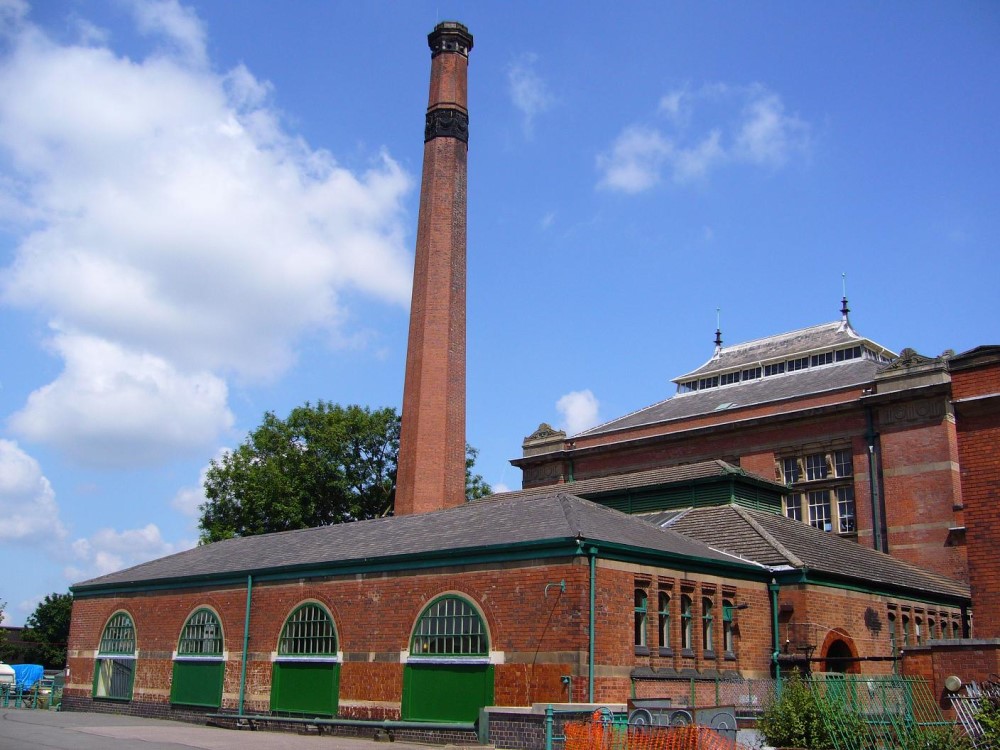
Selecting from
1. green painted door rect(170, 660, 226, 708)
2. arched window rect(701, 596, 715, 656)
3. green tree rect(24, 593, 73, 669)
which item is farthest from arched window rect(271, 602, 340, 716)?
green tree rect(24, 593, 73, 669)

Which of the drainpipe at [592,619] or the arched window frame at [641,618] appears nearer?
the drainpipe at [592,619]

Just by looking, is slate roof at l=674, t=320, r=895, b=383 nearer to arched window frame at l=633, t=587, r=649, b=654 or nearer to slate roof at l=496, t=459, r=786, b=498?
slate roof at l=496, t=459, r=786, b=498

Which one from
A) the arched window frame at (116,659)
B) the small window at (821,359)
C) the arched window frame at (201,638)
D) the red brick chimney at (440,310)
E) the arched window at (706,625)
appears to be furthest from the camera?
the small window at (821,359)

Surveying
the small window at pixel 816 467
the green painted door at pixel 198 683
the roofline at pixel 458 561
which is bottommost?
the green painted door at pixel 198 683

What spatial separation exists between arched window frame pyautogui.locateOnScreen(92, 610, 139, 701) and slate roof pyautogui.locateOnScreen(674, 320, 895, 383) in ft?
96.3

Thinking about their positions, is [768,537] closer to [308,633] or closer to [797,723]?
[797,723]

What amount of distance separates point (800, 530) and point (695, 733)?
15.9m

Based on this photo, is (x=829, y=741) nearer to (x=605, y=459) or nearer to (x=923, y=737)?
(x=923, y=737)

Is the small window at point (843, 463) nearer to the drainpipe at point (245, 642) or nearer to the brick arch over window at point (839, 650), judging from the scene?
the brick arch over window at point (839, 650)

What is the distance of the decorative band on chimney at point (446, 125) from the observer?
43375 millimetres

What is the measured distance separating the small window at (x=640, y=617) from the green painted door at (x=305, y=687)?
7.69 meters

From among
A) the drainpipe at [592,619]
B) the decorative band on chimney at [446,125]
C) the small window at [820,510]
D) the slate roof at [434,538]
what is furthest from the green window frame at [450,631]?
the decorative band on chimney at [446,125]

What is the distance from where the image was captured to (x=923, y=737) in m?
14.3

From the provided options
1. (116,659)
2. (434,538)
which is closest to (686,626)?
(434,538)
